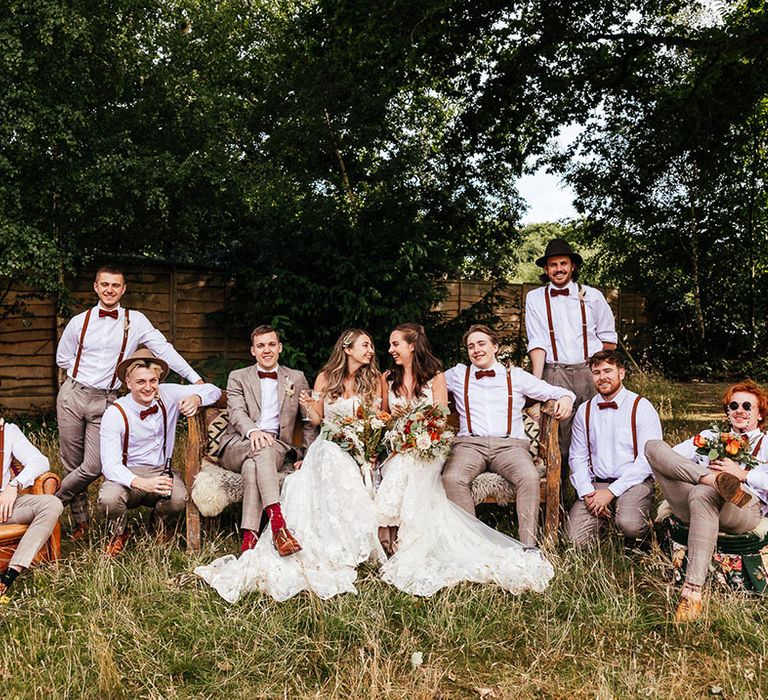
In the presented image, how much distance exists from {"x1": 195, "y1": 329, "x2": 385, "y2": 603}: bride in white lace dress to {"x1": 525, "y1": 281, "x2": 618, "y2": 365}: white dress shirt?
1.43 metres

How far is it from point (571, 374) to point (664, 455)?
1519 millimetres

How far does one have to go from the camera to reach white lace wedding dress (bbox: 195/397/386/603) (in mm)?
4211

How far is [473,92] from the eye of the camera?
10.9 meters

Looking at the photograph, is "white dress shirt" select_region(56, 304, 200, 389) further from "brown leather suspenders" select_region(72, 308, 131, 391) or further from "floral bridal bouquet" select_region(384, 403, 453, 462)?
"floral bridal bouquet" select_region(384, 403, 453, 462)

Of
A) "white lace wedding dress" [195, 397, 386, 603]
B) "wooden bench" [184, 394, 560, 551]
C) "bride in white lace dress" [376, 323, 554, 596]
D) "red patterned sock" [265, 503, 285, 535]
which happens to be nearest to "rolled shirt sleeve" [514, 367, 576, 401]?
"wooden bench" [184, 394, 560, 551]

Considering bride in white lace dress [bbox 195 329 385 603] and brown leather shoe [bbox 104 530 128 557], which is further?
brown leather shoe [bbox 104 530 128 557]

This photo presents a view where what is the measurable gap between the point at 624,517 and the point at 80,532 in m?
3.78

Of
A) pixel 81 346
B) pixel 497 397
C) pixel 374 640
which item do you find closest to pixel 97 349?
pixel 81 346

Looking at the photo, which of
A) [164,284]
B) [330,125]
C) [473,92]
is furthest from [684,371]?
[164,284]

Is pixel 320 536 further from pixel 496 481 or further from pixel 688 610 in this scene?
pixel 688 610

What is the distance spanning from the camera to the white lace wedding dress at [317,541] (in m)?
4.21

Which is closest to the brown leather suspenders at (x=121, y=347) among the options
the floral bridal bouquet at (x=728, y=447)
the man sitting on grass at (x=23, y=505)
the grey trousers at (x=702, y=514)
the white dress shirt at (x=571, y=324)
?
the man sitting on grass at (x=23, y=505)

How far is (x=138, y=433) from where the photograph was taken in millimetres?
5133

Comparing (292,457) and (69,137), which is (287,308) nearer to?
(69,137)
